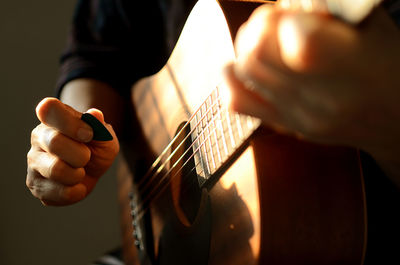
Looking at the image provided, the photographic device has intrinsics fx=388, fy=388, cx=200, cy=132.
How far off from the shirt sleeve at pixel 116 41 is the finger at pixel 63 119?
319 mm

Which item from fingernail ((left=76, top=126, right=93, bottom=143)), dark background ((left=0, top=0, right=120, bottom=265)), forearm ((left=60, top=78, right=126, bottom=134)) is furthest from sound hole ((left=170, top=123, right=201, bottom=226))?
dark background ((left=0, top=0, right=120, bottom=265))

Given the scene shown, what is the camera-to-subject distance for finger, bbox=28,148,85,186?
52 centimetres

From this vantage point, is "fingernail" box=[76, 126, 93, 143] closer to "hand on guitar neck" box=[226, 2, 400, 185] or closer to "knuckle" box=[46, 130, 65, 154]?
"knuckle" box=[46, 130, 65, 154]

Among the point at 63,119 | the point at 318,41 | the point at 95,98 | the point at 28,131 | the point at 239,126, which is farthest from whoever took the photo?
the point at 28,131

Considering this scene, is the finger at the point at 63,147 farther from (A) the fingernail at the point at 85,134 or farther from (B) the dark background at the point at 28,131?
(B) the dark background at the point at 28,131

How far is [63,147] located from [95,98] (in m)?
0.27

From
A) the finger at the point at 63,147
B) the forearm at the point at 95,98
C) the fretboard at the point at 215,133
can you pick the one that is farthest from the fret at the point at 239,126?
the forearm at the point at 95,98

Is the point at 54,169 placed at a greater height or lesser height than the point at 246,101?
lesser

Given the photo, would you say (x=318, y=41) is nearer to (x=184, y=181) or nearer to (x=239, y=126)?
(x=239, y=126)

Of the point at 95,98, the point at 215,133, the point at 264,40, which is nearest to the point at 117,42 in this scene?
the point at 95,98

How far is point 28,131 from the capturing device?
1057 mm

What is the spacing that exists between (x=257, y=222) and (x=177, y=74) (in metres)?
0.27

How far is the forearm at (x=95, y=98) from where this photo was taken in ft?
2.43

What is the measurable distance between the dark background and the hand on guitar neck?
859 millimetres
